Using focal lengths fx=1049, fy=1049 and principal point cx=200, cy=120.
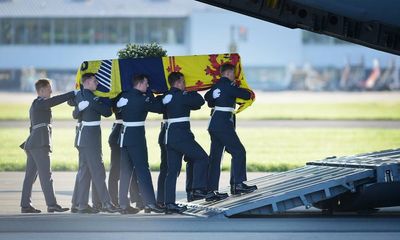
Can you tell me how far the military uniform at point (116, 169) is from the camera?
44.0ft

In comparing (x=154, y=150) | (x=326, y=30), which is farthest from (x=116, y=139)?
(x=154, y=150)

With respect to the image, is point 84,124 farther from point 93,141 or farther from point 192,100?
point 192,100

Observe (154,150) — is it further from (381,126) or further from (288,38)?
(288,38)

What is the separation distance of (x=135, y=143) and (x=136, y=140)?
4 cm

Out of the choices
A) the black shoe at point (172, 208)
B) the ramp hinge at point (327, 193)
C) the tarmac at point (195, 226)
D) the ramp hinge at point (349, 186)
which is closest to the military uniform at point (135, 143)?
the black shoe at point (172, 208)

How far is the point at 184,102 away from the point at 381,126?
24.1m

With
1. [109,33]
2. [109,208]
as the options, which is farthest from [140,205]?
[109,33]

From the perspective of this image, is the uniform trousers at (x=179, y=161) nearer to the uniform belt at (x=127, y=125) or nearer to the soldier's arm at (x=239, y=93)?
the uniform belt at (x=127, y=125)

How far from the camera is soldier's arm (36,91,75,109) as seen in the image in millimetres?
13094

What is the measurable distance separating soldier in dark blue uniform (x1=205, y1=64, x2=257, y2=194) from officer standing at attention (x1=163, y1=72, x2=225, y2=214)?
13.5 inches

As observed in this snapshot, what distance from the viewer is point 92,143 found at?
13141 millimetres

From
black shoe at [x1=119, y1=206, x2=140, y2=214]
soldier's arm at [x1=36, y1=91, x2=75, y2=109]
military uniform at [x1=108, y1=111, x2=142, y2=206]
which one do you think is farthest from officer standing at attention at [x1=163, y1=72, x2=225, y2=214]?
soldier's arm at [x1=36, y1=91, x2=75, y2=109]

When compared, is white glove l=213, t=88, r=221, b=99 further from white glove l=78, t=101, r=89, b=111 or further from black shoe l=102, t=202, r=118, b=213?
black shoe l=102, t=202, r=118, b=213

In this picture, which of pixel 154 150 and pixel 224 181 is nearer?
pixel 224 181
